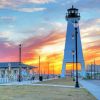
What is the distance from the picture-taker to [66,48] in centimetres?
11875

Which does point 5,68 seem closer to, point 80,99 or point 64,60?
point 64,60

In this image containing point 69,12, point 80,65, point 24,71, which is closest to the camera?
point 69,12

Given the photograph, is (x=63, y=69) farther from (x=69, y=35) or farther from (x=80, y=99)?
(x=80, y=99)

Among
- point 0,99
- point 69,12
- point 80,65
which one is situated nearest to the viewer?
point 0,99

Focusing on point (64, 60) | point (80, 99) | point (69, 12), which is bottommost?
point (80, 99)

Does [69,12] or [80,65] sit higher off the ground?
[69,12]

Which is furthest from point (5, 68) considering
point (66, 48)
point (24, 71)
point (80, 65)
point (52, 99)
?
point (52, 99)

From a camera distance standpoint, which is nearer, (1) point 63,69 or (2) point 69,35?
(2) point 69,35

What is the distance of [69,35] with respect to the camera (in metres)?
117

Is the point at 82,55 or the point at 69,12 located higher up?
the point at 69,12

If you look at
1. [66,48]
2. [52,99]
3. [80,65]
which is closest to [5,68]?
[66,48]

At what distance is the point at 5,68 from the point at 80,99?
3225 inches

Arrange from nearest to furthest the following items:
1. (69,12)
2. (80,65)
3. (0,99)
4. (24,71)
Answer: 1. (0,99)
2. (69,12)
3. (24,71)
4. (80,65)

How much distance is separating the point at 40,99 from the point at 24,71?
88353 mm
